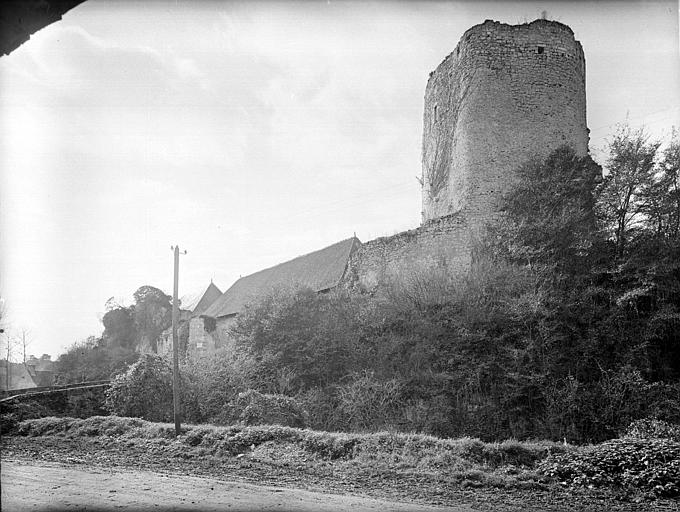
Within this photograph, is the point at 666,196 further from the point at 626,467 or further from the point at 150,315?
the point at 150,315

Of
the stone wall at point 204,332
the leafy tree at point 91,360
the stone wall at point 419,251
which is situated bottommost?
the leafy tree at point 91,360

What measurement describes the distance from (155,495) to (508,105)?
17.6 meters

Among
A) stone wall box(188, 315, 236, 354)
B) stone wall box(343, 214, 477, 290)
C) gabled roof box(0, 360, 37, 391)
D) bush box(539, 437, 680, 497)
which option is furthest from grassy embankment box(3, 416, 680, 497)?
gabled roof box(0, 360, 37, 391)

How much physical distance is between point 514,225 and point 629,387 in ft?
19.3

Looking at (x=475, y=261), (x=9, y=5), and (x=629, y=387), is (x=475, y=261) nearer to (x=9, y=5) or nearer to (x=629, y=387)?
Result: (x=629, y=387)

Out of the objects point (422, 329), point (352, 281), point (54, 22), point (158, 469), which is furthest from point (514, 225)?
point (54, 22)

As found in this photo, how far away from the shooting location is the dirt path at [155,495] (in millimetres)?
7484

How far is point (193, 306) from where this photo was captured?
141 feet

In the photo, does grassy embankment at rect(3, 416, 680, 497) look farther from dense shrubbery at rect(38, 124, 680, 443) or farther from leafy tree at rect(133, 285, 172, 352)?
leafy tree at rect(133, 285, 172, 352)

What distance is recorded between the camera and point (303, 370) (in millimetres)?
19266

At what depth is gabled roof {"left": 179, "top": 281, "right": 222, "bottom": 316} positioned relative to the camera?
41900 millimetres

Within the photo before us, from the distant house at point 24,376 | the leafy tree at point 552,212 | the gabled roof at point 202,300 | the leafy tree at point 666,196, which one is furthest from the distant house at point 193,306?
the leafy tree at point 666,196

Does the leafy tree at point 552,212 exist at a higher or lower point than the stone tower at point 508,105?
lower

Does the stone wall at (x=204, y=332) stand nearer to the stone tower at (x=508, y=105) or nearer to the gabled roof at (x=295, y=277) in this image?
the gabled roof at (x=295, y=277)
